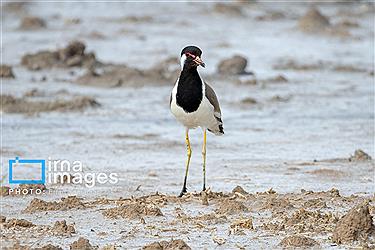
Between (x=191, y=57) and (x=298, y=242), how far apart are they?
231cm

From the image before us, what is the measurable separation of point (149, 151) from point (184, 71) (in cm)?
319

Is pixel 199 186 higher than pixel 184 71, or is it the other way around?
pixel 184 71

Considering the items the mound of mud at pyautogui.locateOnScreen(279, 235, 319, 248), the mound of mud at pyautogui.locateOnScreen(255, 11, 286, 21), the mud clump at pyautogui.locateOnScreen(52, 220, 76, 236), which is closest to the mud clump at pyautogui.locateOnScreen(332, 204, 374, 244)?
the mound of mud at pyautogui.locateOnScreen(279, 235, 319, 248)

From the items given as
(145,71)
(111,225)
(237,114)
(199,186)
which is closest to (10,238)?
(111,225)

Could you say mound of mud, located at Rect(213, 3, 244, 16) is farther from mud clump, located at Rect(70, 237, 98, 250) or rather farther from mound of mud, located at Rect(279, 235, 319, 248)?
mud clump, located at Rect(70, 237, 98, 250)

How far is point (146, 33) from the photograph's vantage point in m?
23.1

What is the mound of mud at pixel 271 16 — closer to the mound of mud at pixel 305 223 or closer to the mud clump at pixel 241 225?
the mound of mud at pixel 305 223

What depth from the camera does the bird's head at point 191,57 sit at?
8.81m

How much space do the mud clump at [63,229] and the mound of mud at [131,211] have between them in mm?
563

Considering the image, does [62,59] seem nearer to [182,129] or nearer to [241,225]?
[182,129]

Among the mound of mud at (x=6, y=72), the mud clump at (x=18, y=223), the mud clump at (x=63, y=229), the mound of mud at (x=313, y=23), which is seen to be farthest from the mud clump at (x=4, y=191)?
the mound of mud at (x=313, y=23)

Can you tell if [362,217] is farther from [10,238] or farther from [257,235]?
[10,238]

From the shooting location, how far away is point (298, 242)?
7195 millimetres

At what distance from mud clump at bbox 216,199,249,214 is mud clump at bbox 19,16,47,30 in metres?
15.6
